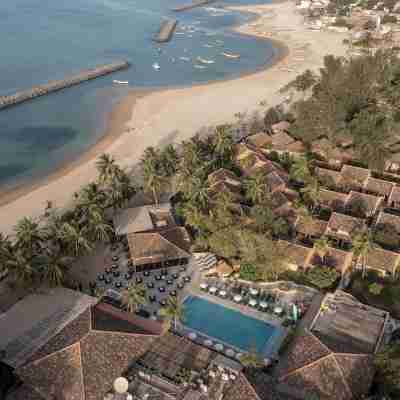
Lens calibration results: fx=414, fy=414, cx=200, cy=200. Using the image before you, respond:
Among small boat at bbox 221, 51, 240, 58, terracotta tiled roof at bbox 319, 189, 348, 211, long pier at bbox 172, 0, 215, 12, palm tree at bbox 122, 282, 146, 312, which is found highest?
long pier at bbox 172, 0, 215, 12

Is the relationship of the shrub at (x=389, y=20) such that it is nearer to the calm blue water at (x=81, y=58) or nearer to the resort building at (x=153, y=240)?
the calm blue water at (x=81, y=58)

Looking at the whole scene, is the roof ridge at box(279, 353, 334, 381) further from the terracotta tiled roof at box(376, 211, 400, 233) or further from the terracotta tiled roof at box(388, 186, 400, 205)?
the terracotta tiled roof at box(388, 186, 400, 205)

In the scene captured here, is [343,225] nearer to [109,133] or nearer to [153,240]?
[153,240]

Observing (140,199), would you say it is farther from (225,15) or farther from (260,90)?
(225,15)

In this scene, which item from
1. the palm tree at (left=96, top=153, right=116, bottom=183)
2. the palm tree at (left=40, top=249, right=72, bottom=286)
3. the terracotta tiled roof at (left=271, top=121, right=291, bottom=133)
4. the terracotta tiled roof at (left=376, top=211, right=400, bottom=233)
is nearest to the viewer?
the palm tree at (left=40, top=249, right=72, bottom=286)

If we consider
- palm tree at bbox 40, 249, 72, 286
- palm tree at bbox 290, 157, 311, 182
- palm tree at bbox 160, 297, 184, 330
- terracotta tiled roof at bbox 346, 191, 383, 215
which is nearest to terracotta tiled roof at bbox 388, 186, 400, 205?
terracotta tiled roof at bbox 346, 191, 383, 215

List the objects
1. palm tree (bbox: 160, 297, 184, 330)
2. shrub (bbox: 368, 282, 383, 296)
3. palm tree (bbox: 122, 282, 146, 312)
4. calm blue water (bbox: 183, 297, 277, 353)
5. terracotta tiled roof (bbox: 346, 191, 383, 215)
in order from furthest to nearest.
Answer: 1. terracotta tiled roof (bbox: 346, 191, 383, 215)
2. shrub (bbox: 368, 282, 383, 296)
3. calm blue water (bbox: 183, 297, 277, 353)
4. palm tree (bbox: 122, 282, 146, 312)
5. palm tree (bbox: 160, 297, 184, 330)

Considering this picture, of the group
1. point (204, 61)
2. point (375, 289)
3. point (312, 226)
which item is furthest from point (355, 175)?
point (204, 61)

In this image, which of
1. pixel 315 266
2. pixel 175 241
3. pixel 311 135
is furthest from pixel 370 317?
pixel 311 135
